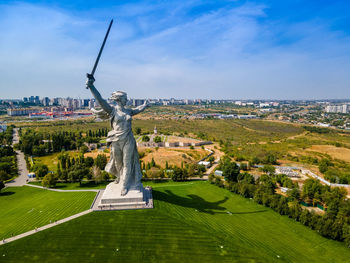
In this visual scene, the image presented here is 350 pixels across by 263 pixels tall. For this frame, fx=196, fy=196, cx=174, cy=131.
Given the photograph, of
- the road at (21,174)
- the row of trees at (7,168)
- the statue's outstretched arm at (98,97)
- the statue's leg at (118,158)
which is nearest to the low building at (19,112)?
the road at (21,174)

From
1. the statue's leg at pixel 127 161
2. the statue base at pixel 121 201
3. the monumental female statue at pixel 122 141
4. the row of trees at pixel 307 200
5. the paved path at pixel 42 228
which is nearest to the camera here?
the paved path at pixel 42 228

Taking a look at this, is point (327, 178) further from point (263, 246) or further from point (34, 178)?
point (34, 178)

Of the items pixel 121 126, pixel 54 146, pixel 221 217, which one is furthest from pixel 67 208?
pixel 54 146

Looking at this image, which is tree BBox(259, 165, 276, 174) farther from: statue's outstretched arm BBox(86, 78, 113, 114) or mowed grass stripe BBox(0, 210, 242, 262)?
statue's outstretched arm BBox(86, 78, 113, 114)

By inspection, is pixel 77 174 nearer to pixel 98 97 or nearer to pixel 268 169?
pixel 98 97

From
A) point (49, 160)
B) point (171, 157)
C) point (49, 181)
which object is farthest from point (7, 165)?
point (171, 157)

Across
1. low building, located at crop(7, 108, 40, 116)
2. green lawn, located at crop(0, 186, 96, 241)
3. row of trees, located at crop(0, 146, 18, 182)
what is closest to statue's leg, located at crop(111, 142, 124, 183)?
green lawn, located at crop(0, 186, 96, 241)

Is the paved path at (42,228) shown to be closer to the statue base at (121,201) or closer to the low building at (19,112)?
the statue base at (121,201)
